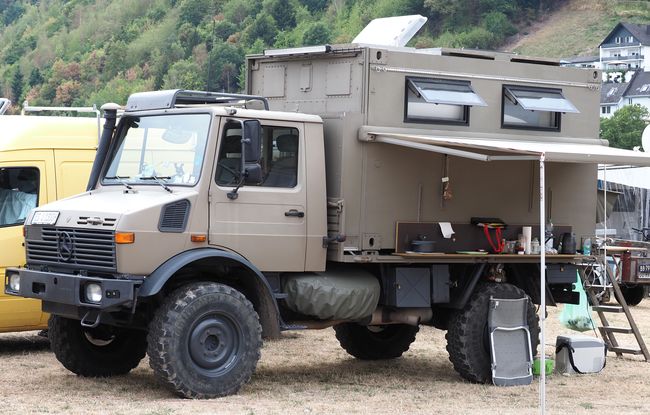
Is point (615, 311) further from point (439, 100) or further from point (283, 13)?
point (283, 13)

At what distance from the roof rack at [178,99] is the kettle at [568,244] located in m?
3.20

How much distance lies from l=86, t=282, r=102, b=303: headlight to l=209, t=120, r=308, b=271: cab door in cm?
100

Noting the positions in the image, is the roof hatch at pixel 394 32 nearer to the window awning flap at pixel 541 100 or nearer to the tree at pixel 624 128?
the window awning flap at pixel 541 100

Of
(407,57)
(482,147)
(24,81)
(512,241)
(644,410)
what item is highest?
(24,81)

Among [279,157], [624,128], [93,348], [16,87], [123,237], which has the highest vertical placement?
[16,87]

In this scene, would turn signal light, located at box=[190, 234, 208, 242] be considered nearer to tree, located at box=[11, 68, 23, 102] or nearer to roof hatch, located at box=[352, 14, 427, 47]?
roof hatch, located at box=[352, 14, 427, 47]

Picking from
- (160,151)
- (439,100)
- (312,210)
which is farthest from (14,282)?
(439,100)

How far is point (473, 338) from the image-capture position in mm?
11258

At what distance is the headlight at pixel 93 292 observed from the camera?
9469 mm

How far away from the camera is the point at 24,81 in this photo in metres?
100

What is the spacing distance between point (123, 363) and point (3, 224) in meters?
2.08

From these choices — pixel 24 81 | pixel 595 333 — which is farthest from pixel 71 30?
pixel 595 333

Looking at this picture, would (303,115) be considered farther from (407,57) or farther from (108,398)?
(108,398)

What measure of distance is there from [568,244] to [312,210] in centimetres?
281
